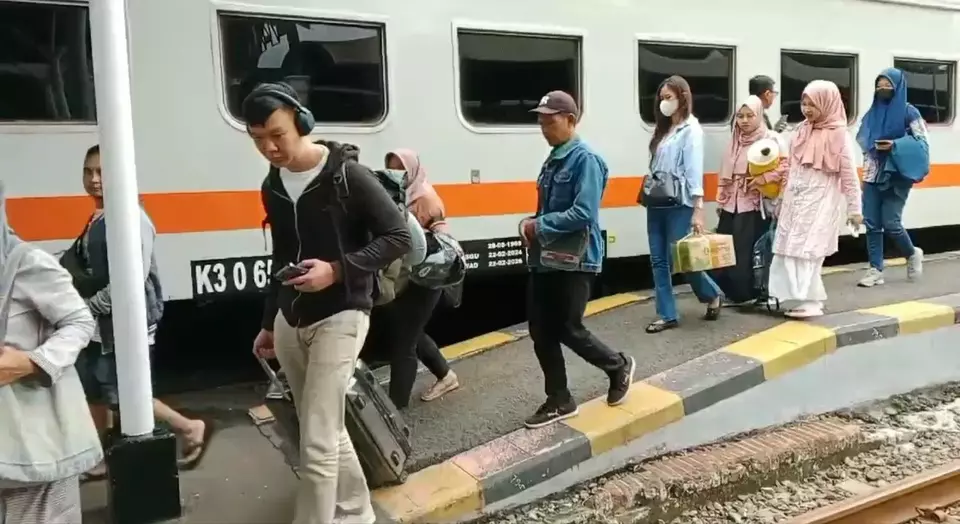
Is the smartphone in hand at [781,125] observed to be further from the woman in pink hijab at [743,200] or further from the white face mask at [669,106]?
the white face mask at [669,106]

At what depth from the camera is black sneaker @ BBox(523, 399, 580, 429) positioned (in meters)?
4.15

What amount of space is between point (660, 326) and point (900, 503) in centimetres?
199

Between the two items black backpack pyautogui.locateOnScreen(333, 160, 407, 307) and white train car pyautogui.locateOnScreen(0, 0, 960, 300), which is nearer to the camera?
black backpack pyautogui.locateOnScreen(333, 160, 407, 307)

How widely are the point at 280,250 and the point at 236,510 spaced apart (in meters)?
1.28

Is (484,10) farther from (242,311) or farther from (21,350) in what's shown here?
(21,350)

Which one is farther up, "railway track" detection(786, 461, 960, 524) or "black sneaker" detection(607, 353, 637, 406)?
"black sneaker" detection(607, 353, 637, 406)

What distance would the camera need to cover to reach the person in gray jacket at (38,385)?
272 cm

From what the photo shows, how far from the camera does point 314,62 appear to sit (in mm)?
5078

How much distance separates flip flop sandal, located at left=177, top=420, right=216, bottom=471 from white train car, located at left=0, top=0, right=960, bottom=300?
82cm

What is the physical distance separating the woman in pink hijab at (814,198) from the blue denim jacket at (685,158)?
71 cm

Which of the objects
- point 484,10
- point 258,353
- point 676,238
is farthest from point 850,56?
point 258,353

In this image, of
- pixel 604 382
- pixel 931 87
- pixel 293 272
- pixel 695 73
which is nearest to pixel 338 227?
pixel 293 272

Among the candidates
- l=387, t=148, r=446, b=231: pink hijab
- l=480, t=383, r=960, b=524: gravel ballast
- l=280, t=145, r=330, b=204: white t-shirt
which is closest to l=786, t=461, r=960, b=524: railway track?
l=480, t=383, r=960, b=524: gravel ballast

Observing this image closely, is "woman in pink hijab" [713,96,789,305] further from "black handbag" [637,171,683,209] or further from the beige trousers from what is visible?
the beige trousers
